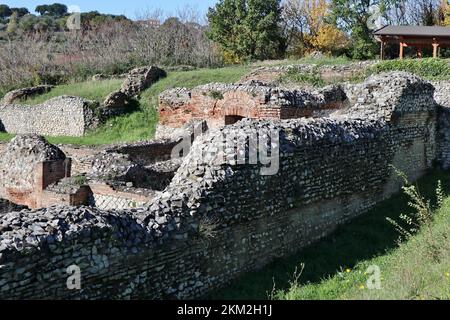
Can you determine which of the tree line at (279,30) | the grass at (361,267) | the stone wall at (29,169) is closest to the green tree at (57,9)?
the tree line at (279,30)

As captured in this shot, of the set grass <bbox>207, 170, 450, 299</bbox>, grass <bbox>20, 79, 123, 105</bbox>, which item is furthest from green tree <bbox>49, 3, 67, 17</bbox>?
grass <bbox>207, 170, 450, 299</bbox>

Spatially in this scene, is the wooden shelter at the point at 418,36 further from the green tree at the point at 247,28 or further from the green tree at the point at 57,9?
the green tree at the point at 57,9

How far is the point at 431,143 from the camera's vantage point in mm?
14047

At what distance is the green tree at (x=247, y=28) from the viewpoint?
3766cm

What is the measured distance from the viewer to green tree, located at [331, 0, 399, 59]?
3531cm

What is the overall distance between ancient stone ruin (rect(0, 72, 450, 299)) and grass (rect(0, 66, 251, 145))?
881cm

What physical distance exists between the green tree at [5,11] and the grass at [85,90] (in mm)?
87239

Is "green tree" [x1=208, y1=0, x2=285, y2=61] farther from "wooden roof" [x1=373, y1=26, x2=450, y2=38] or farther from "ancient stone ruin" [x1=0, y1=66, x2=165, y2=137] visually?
"ancient stone ruin" [x1=0, y1=66, x2=165, y2=137]

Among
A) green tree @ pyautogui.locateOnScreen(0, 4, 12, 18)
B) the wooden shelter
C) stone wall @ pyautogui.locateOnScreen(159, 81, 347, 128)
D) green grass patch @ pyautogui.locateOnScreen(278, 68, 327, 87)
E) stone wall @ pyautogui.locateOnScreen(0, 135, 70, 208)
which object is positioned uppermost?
green tree @ pyautogui.locateOnScreen(0, 4, 12, 18)

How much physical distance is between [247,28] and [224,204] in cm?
3109

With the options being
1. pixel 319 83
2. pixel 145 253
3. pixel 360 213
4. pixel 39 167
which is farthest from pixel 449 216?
pixel 319 83

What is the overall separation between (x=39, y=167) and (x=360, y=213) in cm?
637

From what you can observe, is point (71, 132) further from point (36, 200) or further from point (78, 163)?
point (36, 200)

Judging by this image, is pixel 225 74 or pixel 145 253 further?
pixel 225 74
